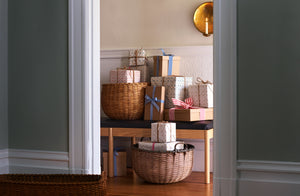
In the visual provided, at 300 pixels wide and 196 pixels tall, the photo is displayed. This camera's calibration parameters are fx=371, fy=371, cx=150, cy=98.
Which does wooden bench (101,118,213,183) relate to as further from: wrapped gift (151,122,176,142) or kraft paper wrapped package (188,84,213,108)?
kraft paper wrapped package (188,84,213,108)

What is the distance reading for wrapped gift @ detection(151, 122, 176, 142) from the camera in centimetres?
307

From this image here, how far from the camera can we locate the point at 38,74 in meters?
2.44

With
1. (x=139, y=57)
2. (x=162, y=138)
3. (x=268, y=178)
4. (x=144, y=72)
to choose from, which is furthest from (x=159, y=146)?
(x=268, y=178)

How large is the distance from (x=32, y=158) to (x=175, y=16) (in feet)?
6.93

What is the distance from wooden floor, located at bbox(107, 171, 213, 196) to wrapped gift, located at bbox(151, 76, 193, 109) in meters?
0.75

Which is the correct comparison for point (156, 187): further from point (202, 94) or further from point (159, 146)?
point (202, 94)

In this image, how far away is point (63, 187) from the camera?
→ 2.04 metres

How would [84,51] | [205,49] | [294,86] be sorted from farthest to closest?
[205,49], [84,51], [294,86]

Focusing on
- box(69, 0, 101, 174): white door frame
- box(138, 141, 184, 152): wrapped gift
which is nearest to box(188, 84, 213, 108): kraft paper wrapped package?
box(138, 141, 184, 152): wrapped gift

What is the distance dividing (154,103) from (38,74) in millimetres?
1291

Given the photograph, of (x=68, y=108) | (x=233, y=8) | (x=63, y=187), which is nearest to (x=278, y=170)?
(x=233, y=8)

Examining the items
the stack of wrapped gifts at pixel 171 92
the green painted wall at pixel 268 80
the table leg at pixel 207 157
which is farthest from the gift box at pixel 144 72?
the green painted wall at pixel 268 80

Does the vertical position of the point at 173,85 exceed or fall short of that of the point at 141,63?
it falls short

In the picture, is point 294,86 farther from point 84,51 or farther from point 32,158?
point 32,158
